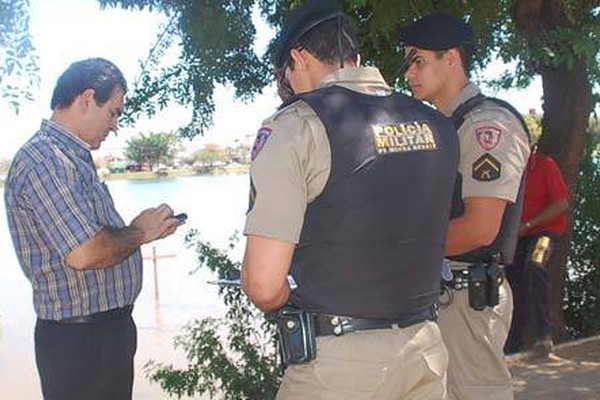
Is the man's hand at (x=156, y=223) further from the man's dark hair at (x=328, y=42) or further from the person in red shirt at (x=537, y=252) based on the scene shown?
the person in red shirt at (x=537, y=252)

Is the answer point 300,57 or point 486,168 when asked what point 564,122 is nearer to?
point 486,168

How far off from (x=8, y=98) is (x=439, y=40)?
2522 mm

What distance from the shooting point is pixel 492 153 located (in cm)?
283

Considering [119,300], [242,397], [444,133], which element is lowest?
[242,397]

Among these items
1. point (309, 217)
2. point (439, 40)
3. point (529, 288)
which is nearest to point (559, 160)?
point (529, 288)

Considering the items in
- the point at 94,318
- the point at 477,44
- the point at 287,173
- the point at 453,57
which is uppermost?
the point at 477,44

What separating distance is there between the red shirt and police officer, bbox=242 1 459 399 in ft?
13.0

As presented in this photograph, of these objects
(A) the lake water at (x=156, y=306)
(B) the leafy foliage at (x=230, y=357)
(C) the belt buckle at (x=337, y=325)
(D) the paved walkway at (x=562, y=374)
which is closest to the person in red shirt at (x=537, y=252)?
(D) the paved walkway at (x=562, y=374)

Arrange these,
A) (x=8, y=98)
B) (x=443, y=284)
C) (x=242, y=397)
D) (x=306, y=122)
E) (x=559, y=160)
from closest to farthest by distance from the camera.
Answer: (x=306, y=122) → (x=443, y=284) → (x=8, y=98) → (x=242, y=397) → (x=559, y=160)

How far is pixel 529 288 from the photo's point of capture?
20.8 feet

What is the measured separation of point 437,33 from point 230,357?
394 cm

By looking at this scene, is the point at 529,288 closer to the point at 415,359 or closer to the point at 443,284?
the point at 443,284

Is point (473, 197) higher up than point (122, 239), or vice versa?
point (473, 197)

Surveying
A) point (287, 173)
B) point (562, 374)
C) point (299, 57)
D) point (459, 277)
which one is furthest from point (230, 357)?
point (287, 173)
